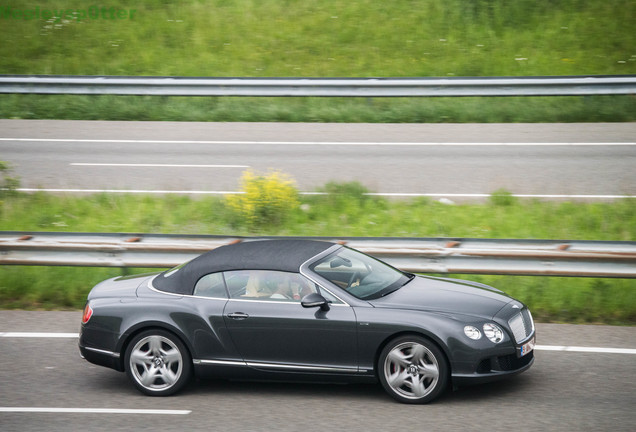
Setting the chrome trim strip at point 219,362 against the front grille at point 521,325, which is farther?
the chrome trim strip at point 219,362

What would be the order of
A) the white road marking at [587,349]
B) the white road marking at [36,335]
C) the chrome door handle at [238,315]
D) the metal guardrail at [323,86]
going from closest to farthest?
the chrome door handle at [238,315] → the white road marking at [587,349] → the white road marking at [36,335] → the metal guardrail at [323,86]

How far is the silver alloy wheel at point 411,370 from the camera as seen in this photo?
657 cm

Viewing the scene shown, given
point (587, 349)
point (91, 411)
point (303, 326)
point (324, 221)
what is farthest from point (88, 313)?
point (324, 221)

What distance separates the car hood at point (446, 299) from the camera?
6805 millimetres

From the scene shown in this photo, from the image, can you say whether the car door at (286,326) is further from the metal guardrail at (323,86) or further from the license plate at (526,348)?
the metal guardrail at (323,86)

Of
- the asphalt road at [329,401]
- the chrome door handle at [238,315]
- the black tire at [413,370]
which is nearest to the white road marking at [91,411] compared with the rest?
the asphalt road at [329,401]

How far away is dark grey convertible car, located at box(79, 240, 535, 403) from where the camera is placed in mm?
6609

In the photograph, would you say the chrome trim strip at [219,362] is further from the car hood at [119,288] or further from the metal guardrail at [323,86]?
the metal guardrail at [323,86]

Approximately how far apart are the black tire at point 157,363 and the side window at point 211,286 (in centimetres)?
47

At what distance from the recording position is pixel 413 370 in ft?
21.7

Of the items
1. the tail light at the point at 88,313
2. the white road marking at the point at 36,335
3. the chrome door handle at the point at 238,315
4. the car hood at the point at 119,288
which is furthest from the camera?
the white road marking at the point at 36,335

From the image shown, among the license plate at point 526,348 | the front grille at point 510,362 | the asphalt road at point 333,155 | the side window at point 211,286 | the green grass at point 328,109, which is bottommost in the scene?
the front grille at point 510,362

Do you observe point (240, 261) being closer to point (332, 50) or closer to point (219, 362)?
point (219, 362)

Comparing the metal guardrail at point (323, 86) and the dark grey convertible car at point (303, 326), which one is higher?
the metal guardrail at point (323, 86)
